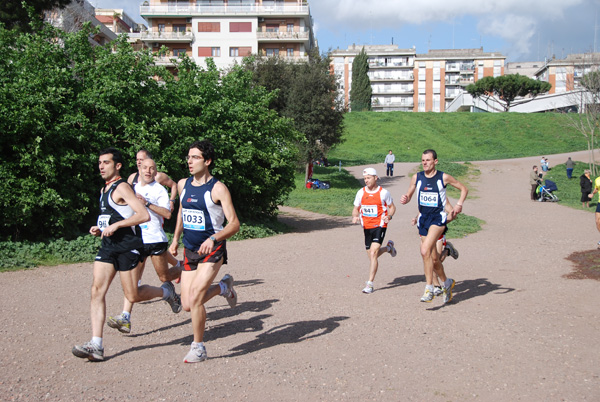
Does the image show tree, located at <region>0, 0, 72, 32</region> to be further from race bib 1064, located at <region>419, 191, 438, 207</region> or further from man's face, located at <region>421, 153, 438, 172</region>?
race bib 1064, located at <region>419, 191, 438, 207</region>

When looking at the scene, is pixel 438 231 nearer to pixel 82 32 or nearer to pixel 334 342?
pixel 334 342

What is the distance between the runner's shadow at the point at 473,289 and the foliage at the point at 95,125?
6.81 metres

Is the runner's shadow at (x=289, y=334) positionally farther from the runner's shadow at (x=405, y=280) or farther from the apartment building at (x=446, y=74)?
the apartment building at (x=446, y=74)

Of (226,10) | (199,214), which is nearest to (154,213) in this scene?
(199,214)

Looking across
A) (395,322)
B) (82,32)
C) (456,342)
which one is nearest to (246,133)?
(82,32)

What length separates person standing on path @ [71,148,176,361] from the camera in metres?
5.50

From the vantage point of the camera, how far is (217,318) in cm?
702

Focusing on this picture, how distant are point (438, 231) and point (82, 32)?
30.5 feet

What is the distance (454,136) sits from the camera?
6078cm

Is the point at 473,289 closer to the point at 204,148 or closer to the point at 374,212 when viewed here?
the point at 374,212

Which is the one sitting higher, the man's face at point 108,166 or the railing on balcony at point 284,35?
the railing on balcony at point 284,35

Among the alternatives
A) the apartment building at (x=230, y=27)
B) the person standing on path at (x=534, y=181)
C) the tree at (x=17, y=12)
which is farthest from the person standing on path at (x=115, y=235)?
the apartment building at (x=230, y=27)

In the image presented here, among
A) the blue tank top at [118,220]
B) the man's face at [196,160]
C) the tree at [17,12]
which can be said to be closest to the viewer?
the man's face at [196,160]

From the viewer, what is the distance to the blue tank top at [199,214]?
5.34m
